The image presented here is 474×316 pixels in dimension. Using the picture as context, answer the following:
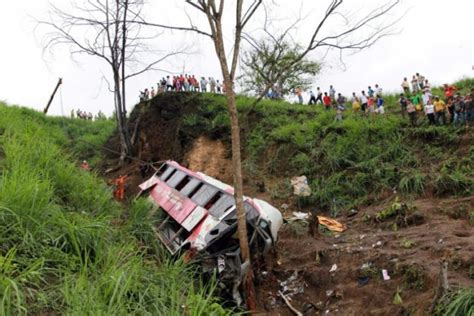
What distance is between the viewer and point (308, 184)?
1468cm

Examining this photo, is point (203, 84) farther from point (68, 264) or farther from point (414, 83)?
point (68, 264)

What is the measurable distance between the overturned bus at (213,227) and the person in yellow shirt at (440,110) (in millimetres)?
7732

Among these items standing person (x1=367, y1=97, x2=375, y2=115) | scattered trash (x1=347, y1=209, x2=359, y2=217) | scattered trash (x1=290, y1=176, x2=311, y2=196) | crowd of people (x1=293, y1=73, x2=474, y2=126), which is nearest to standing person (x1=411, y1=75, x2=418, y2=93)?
crowd of people (x1=293, y1=73, x2=474, y2=126)

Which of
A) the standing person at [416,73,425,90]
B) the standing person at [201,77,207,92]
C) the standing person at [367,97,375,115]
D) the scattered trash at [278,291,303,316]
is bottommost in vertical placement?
the scattered trash at [278,291,303,316]

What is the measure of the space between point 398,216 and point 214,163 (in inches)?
331

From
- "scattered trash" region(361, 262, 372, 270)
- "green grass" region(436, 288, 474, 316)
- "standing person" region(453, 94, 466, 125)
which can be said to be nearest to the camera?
"green grass" region(436, 288, 474, 316)

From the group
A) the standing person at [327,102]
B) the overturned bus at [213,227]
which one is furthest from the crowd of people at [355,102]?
the overturned bus at [213,227]

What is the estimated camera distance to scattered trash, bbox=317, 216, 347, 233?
448 inches

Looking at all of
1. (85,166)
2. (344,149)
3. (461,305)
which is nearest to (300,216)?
(344,149)

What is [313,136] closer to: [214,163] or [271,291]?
[214,163]

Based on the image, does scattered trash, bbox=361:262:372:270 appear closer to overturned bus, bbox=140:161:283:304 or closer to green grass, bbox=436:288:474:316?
overturned bus, bbox=140:161:283:304

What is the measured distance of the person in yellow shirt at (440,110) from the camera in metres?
14.2

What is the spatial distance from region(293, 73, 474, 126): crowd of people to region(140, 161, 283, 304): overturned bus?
7.83 metres

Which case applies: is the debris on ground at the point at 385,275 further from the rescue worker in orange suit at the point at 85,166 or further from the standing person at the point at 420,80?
the standing person at the point at 420,80
